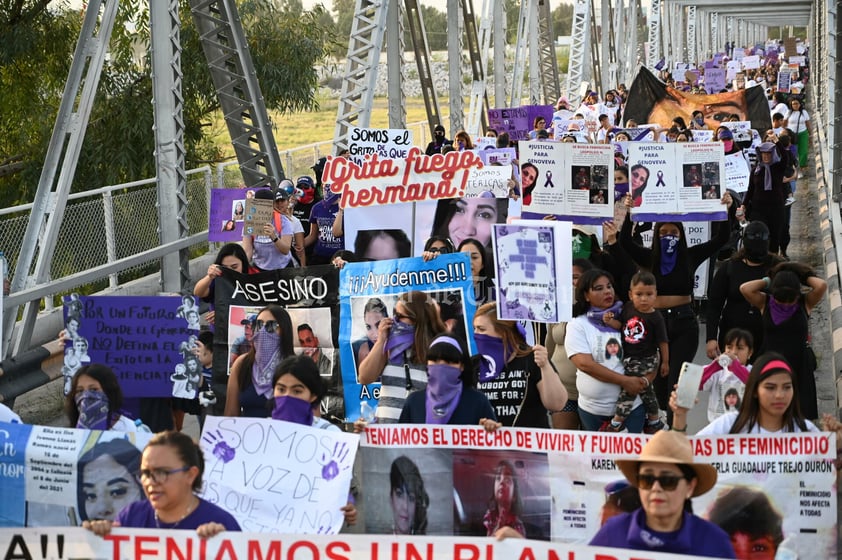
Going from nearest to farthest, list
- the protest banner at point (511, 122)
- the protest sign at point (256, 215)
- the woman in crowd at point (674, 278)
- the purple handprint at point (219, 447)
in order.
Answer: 1. the purple handprint at point (219, 447)
2. the woman in crowd at point (674, 278)
3. the protest sign at point (256, 215)
4. the protest banner at point (511, 122)

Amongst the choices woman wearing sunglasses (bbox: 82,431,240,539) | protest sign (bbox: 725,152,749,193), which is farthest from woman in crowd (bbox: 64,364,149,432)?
protest sign (bbox: 725,152,749,193)

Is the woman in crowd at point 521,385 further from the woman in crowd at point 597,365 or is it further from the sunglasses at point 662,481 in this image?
the sunglasses at point 662,481

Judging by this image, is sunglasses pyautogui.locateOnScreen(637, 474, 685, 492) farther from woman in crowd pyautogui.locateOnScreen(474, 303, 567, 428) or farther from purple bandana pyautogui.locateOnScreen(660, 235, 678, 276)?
purple bandana pyautogui.locateOnScreen(660, 235, 678, 276)

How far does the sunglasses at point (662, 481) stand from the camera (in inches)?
199

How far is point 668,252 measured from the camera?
35.3 ft

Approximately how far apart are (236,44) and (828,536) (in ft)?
36.2

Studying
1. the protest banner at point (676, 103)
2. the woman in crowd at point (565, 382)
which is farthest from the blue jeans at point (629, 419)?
the protest banner at point (676, 103)

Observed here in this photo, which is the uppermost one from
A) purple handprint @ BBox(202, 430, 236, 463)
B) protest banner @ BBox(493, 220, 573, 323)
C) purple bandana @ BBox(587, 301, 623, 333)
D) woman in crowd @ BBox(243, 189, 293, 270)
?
woman in crowd @ BBox(243, 189, 293, 270)

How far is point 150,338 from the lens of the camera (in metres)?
8.04

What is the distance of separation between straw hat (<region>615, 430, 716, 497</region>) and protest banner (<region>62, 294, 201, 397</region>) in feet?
11.2

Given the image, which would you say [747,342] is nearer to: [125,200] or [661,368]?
[661,368]

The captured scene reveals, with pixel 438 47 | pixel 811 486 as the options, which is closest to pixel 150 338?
pixel 811 486

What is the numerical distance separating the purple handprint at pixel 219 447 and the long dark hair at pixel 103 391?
55 centimetres

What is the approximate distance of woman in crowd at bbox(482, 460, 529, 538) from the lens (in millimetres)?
6391
